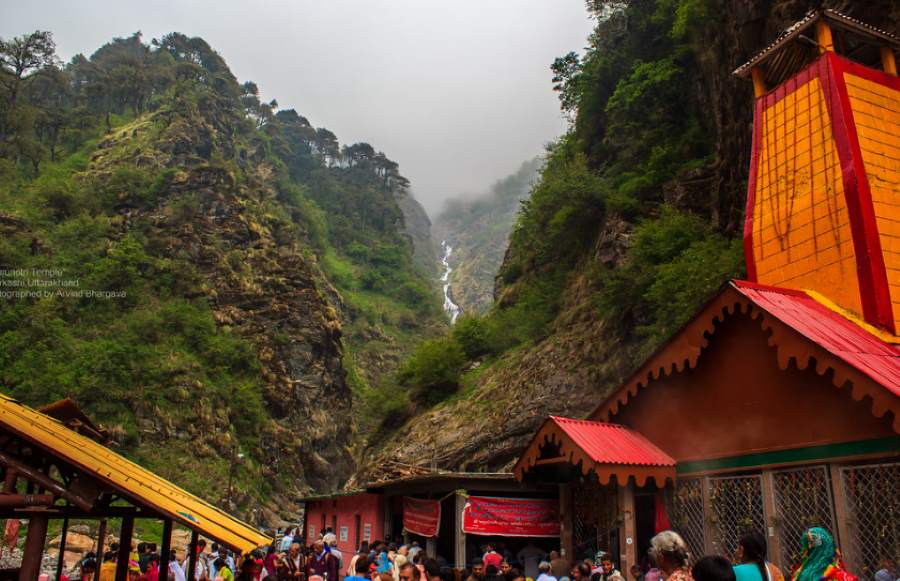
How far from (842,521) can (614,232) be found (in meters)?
17.3

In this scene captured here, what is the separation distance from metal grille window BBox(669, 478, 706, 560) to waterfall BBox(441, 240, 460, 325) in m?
63.8

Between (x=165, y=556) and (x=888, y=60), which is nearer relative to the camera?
(x=165, y=556)

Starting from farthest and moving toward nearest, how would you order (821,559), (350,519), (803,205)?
(350,519) < (803,205) < (821,559)

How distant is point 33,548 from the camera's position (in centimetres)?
617

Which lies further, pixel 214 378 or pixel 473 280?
pixel 473 280

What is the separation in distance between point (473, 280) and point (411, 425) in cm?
8804

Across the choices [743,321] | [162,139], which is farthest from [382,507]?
[162,139]

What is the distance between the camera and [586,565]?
801 cm

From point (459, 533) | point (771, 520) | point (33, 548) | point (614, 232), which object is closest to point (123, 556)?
point (33, 548)

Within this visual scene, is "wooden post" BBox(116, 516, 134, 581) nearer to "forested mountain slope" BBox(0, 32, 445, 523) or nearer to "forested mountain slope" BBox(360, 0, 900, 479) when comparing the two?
"forested mountain slope" BBox(360, 0, 900, 479)

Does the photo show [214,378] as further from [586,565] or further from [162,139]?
[586,565]

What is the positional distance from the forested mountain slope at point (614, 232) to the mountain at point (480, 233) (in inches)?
2671

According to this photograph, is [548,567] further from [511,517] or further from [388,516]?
[388,516]

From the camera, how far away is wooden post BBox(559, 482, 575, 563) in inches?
446
